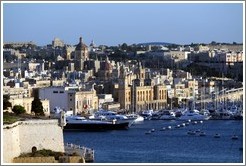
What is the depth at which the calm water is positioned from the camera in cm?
1484

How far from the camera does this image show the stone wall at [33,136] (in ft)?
38.2

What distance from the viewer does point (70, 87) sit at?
29.7 m

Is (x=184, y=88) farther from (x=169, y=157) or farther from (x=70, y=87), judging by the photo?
(x=169, y=157)

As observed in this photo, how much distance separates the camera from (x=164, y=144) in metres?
18.4

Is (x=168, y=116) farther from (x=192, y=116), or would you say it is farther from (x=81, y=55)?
(x=81, y=55)

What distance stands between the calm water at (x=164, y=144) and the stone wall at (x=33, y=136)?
711 millimetres

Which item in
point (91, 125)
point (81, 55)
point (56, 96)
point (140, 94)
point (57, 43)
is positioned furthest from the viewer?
point (57, 43)

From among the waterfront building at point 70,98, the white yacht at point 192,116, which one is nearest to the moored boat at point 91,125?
the white yacht at point 192,116

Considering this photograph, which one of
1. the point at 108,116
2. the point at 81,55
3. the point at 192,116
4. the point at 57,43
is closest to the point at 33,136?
the point at 108,116

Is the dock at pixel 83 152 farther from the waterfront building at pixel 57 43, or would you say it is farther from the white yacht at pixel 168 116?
the waterfront building at pixel 57 43

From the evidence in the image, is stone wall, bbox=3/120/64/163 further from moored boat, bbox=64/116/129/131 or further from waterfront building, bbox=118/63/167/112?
waterfront building, bbox=118/63/167/112

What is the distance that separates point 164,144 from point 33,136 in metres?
5.57

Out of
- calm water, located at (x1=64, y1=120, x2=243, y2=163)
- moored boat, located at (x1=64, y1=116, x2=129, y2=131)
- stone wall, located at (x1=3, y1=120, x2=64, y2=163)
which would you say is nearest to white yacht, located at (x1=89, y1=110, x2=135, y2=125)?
calm water, located at (x1=64, y1=120, x2=243, y2=163)

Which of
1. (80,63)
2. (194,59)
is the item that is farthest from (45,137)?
(194,59)
